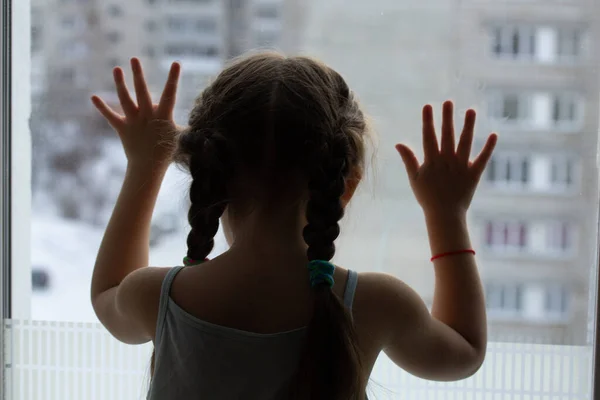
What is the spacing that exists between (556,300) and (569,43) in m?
0.41

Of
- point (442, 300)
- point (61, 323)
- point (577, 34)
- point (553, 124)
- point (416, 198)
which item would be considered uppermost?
point (577, 34)

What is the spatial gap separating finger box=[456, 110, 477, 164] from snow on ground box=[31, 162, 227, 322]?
0.47m

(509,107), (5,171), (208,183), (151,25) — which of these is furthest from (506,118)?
(5,171)

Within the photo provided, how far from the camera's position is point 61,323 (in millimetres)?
1103

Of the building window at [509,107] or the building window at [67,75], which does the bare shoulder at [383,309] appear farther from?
the building window at [67,75]

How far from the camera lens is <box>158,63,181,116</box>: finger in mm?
992

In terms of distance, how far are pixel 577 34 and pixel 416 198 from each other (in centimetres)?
37

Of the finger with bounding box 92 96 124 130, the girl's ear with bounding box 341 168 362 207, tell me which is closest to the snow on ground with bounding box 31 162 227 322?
the finger with bounding box 92 96 124 130

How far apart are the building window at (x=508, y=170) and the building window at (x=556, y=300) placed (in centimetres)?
18

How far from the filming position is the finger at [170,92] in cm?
99

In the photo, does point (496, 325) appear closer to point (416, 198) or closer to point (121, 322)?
point (416, 198)

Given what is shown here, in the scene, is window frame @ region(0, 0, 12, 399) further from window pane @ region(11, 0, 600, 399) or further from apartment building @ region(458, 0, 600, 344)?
apartment building @ region(458, 0, 600, 344)

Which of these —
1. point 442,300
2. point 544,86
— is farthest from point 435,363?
point 544,86

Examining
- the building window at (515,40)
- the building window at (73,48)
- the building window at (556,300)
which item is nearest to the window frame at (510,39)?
the building window at (515,40)
